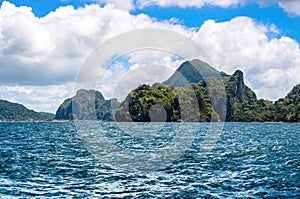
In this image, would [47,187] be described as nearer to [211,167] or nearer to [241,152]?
[211,167]

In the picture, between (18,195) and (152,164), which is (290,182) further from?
(18,195)

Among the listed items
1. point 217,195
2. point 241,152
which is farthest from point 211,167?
point 241,152

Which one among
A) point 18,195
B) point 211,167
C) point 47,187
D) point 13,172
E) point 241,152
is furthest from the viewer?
point 241,152

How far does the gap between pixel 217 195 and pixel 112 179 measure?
767 cm

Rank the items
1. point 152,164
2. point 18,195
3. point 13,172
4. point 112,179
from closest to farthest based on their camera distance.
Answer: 1. point 18,195
2. point 112,179
3. point 13,172
4. point 152,164

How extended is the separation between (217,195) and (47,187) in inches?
392

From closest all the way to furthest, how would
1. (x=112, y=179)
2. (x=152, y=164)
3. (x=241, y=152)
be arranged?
1. (x=112, y=179)
2. (x=152, y=164)
3. (x=241, y=152)

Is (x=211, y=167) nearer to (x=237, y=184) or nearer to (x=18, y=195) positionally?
(x=237, y=184)

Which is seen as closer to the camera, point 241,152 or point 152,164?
point 152,164

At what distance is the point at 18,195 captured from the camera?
19781mm

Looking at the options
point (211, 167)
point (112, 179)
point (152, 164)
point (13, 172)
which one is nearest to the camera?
point (112, 179)

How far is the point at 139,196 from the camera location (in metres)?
19.9

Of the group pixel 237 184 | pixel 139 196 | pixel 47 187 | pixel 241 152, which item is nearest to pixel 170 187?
pixel 139 196

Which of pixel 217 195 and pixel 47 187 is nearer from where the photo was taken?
pixel 217 195
